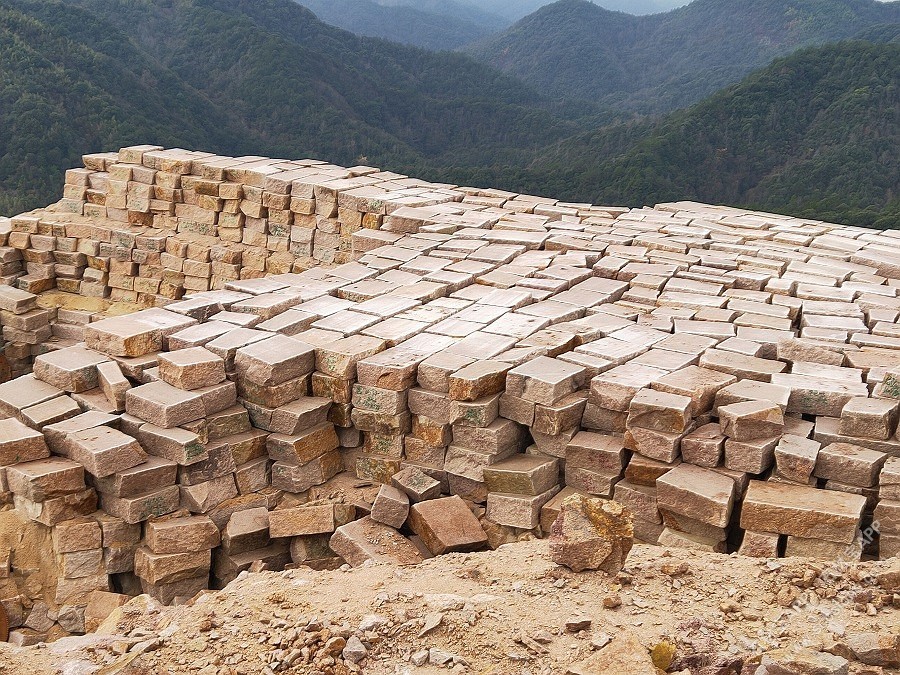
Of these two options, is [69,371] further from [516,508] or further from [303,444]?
[516,508]

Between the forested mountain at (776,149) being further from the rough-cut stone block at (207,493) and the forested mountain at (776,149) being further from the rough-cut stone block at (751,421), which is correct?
the rough-cut stone block at (207,493)

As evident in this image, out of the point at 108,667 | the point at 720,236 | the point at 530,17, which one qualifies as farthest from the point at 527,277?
the point at 530,17

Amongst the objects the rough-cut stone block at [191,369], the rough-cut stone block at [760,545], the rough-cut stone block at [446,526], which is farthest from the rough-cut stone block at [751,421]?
the rough-cut stone block at [191,369]

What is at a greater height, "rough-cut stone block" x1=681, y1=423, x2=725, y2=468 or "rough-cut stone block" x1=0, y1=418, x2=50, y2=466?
"rough-cut stone block" x1=681, y1=423, x2=725, y2=468

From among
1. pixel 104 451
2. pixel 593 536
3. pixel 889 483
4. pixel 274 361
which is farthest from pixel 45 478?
pixel 889 483

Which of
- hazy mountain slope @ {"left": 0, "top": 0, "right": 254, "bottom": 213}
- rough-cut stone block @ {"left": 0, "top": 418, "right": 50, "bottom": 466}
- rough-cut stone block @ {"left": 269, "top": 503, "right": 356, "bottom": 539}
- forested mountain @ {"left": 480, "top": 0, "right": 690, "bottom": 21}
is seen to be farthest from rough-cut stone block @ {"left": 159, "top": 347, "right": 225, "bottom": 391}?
forested mountain @ {"left": 480, "top": 0, "right": 690, "bottom": 21}

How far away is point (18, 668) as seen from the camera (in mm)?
3805

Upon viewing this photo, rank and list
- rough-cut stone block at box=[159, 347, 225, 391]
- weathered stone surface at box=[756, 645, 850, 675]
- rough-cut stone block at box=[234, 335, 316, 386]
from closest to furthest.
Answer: weathered stone surface at box=[756, 645, 850, 675] < rough-cut stone block at box=[159, 347, 225, 391] < rough-cut stone block at box=[234, 335, 316, 386]

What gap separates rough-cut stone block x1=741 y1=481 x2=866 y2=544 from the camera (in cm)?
489

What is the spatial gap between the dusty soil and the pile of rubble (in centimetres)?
97

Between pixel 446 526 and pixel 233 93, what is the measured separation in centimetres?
3474

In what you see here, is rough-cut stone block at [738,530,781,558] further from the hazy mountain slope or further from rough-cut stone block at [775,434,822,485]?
the hazy mountain slope

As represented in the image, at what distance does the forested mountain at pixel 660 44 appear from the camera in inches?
2083

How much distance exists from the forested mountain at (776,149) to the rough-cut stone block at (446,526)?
56.5ft
